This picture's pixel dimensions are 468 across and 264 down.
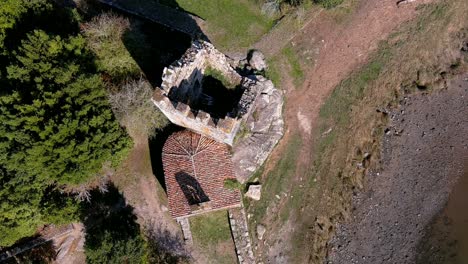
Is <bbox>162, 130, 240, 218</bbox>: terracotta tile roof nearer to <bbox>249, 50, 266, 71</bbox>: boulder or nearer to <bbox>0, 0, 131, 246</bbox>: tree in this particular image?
<bbox>0, 0, 131, 246</bbox>: tree

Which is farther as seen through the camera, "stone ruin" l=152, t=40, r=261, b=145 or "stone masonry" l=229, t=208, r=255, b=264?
"stone masonry" l=229, t=208, r=255, b=264

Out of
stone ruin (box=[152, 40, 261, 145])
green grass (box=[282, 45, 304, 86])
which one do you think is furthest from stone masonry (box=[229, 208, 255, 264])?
green grass (box=[282, 45, 304, 86])

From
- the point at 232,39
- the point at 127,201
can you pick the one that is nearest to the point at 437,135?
the point at 232,39

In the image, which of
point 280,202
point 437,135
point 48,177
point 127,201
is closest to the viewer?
point 48,177

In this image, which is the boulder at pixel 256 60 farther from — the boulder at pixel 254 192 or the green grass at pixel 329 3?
the boulder at pixel 254 192

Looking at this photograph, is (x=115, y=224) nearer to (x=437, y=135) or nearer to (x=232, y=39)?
(x=232, y=39)

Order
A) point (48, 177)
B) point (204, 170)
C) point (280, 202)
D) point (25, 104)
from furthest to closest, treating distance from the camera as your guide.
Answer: point (280, 202), point (204, 170), point (48, 177), point (25, 104)

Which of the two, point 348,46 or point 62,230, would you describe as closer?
point 62,230
